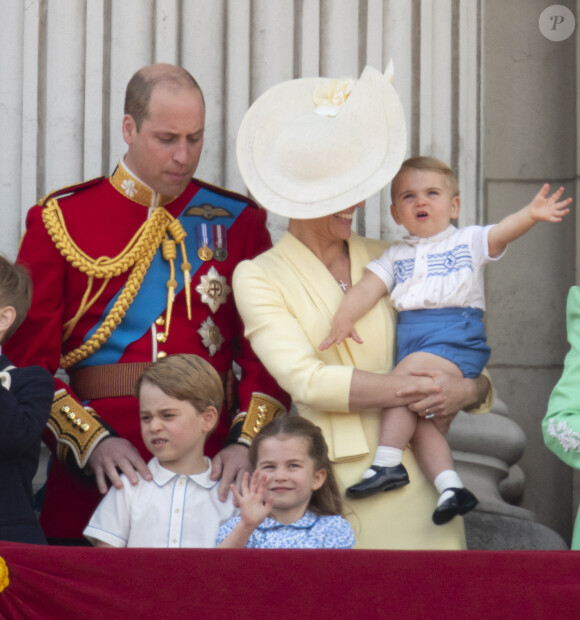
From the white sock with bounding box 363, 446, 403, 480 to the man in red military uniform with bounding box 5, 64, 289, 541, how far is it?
1.17ft

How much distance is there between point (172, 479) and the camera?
3.65m

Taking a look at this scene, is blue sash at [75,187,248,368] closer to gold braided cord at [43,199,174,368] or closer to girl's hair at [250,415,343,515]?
gold braided cord at [43,199,174,368]

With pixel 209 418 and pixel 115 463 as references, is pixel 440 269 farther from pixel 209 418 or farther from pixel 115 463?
pixel 115 463

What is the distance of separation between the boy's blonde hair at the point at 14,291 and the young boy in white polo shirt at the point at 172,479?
0.34 m

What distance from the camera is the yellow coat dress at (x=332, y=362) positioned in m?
3.70

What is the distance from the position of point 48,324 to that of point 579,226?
205 cm

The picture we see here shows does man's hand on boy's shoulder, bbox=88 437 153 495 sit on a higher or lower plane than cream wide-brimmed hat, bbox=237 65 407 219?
lower

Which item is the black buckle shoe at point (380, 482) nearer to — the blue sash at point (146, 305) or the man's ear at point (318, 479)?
the man's ear at point (318, 479)

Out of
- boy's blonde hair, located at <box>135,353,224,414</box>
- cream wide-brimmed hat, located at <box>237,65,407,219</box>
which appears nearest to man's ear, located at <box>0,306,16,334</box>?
boy's blonde hair, located at <box>135,353,224,414</box>

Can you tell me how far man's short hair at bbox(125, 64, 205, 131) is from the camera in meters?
4.11

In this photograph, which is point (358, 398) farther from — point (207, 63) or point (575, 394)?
point (207, 63)

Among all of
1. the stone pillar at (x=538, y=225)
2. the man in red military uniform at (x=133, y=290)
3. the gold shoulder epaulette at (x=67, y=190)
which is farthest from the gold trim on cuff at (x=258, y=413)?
the stone pillar at (x=538, y=225)

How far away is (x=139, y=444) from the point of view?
3.99m

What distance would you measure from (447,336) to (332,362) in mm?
304
